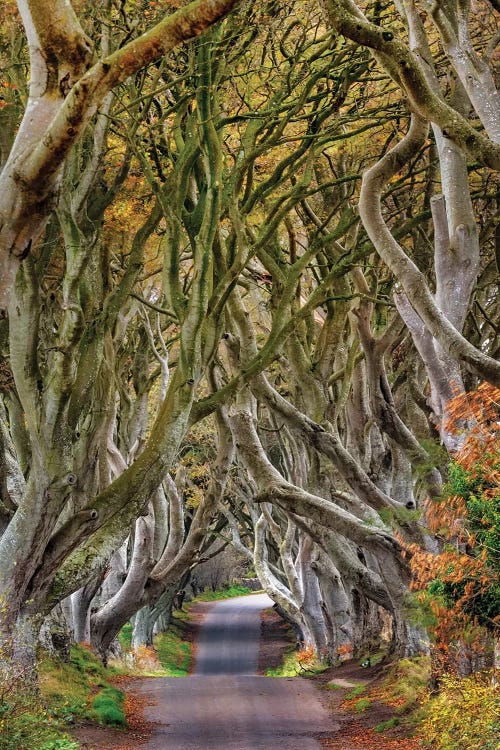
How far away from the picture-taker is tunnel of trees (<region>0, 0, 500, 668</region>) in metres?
6.92

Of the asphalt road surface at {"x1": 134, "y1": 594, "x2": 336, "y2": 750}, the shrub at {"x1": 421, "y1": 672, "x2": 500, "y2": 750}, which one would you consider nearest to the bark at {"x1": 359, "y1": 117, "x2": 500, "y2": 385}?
the shrub at {"x1": 421, "y1": 672, "x2": 500, "y2": 750}

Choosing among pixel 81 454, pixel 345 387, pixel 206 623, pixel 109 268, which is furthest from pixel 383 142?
pixel 206 623

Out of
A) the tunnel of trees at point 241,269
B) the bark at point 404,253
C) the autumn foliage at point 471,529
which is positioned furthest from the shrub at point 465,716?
the bark at point 404,253

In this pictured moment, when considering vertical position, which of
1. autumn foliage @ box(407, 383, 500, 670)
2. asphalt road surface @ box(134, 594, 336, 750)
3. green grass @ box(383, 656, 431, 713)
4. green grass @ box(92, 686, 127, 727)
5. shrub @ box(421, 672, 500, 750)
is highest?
autumn foliage @ box(407, 383, 500, 670)

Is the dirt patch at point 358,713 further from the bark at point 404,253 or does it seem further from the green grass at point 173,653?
the green grass at point 173,653

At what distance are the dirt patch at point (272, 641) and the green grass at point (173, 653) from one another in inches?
108

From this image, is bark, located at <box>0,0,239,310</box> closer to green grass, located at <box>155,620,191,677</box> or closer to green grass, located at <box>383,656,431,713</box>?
green grass, located at <box>383,656,431,713</box>

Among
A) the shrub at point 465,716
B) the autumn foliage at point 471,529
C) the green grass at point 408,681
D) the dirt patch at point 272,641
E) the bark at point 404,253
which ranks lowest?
the dirt patch at point 272,641

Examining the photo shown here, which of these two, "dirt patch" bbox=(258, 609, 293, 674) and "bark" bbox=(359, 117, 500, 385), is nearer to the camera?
"bark" bbox=(359, 117, 500, 385)

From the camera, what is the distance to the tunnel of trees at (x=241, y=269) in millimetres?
6922

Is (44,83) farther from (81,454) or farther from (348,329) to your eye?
(348,329)

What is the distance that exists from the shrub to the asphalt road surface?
2202 mm

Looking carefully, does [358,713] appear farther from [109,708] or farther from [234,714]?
[109,708]

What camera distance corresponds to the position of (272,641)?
35.8m
